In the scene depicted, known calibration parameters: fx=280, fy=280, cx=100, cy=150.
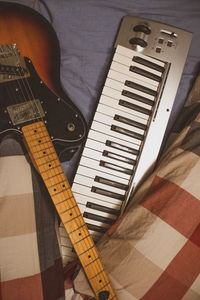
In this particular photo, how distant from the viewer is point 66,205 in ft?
3.05

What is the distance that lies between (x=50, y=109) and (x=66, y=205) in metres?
0.36

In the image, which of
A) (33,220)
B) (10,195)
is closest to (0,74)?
(10,195)

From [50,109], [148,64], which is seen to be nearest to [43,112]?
[50,109]

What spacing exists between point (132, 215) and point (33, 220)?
1.15ft

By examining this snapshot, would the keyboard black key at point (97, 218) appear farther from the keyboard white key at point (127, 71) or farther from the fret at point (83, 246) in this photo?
the keyboard white key at point (127, 71)

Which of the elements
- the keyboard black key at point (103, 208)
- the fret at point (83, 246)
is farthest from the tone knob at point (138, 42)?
the fret at point (83, 246)

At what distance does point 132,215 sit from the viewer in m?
0.99

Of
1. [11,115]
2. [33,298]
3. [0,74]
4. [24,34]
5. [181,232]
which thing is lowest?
[33,298]

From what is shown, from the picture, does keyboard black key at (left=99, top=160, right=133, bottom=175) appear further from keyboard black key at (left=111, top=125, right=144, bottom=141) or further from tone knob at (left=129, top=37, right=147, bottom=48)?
tone knob at (left=129, top=37, right=147, bottom=48)

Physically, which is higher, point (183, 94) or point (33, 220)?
point (183, 94)

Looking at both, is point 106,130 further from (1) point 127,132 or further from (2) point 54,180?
(2) point 54,180

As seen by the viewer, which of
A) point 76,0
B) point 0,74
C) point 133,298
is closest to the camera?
point 133,298

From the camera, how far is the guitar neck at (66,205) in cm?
90

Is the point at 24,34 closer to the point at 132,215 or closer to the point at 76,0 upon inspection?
the point at 76,0
